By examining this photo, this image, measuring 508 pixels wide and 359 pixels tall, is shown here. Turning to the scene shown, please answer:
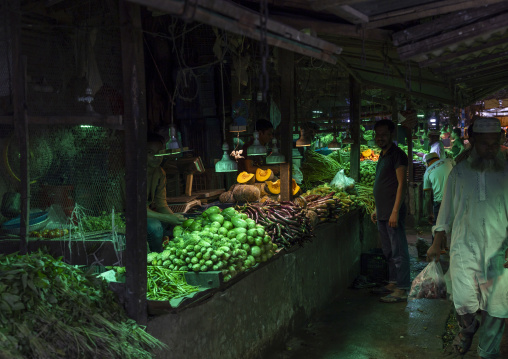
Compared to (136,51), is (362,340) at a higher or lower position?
lower

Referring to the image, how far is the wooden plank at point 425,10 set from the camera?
4.03 metres

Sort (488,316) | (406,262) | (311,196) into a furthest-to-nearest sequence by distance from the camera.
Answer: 1. (311,196)
2. (406,262)
3. (488,316)

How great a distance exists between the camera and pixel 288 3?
433cm

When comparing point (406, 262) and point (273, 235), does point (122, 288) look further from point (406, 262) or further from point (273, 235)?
point (406, 262)

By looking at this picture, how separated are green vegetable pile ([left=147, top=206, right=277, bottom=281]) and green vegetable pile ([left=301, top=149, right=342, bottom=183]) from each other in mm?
5649

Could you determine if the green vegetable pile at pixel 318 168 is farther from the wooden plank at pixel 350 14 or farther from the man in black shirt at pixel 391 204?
the wooden plank at pixel 350 14

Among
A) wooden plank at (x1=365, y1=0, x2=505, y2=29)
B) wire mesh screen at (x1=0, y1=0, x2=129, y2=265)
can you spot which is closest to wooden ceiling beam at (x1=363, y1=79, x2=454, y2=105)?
wooden plank at (x1=365, y1=0, x2=505, y2=29)

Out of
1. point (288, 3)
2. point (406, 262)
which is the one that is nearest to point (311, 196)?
point (406, 262)

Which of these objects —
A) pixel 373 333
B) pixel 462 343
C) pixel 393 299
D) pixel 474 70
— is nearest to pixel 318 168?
pixel 393 299

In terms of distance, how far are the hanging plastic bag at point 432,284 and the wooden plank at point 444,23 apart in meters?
2.44

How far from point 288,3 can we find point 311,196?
14.1 ft

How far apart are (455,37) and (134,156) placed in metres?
3.19

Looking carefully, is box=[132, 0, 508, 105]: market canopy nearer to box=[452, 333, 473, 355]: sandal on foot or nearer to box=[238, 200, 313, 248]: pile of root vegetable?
box=[238, 200, 313, 248]: pile of root vegetable

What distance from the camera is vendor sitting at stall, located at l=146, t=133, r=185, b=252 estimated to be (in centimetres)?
538
